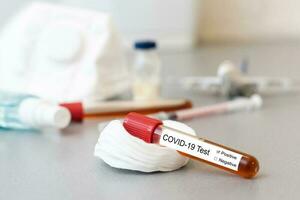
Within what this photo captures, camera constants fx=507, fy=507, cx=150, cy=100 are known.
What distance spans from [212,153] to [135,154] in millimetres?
72

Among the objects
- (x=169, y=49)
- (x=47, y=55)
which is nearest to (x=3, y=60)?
(x=47, y=55)

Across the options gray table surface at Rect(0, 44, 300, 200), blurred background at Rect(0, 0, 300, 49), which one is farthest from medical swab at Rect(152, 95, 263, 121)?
blurred background at Rect(0, 0, 300, 49)

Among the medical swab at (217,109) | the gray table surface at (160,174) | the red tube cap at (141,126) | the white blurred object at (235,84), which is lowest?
the gray table surface at (160,174)

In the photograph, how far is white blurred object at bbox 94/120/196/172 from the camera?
1.53ft

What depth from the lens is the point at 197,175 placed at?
18.5 inches

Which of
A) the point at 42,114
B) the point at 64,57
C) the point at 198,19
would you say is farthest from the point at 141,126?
the point at 198,19

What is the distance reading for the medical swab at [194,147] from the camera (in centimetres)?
44

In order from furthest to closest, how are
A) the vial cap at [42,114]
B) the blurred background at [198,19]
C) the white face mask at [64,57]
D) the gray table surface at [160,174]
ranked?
1. the blurred background at [198,19]
2. the white face mask at [64,57]
3. the vial cap at [42,114]
4. the gray table surface at [160,174]

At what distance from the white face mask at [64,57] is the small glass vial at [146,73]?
24 millimetres

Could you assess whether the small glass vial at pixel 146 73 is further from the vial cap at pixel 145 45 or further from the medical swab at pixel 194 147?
the medical swab at pixel 194 147

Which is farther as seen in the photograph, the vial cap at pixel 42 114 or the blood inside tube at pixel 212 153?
the vial cap at pixel 42 114

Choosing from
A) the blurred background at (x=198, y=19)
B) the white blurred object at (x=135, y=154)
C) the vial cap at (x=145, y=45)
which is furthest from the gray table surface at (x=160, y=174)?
the blurred background at (x=198, y=19)

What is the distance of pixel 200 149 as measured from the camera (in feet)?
1.49

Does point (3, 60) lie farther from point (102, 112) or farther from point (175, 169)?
point (175, 169)
